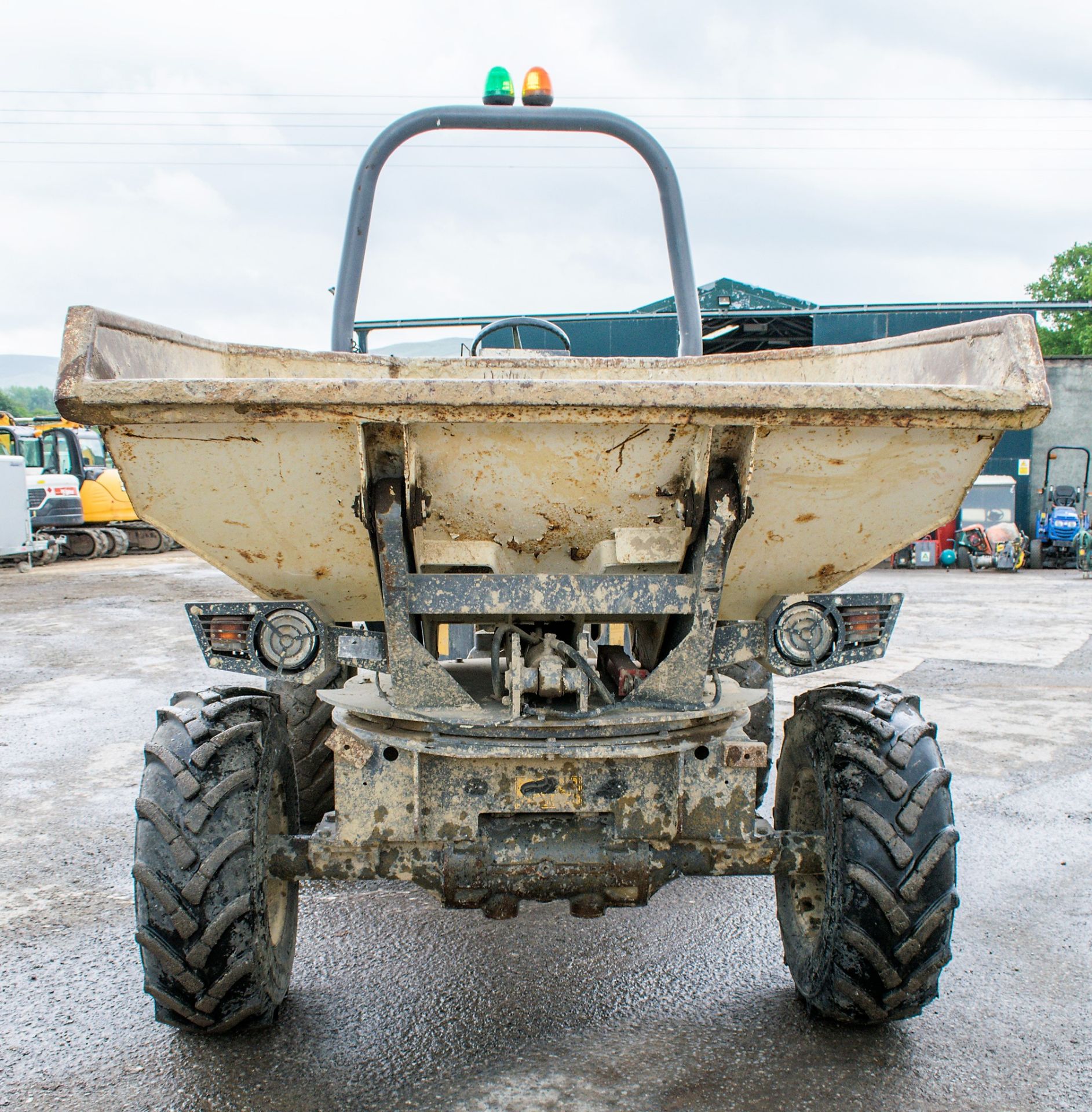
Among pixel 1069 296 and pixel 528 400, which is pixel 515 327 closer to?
pixel 528 400

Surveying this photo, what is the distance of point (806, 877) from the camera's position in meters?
2.83

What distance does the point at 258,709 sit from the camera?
8.40ft

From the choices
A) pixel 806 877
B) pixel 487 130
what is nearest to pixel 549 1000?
pixel 806 877

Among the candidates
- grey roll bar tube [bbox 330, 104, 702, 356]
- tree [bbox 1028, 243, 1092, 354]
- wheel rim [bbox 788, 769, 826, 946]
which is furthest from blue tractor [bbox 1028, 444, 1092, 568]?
tree [bbox 1028, 243, 1092, 354]

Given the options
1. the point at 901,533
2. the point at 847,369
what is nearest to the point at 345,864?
the point at 901,533

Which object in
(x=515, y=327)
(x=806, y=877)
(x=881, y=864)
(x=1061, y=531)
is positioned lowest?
Result: (x=1061, y=531)

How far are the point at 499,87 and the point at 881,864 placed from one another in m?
3.22

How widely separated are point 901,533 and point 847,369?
101 centimetres

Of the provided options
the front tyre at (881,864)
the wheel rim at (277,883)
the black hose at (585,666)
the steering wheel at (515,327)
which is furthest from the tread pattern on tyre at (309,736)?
the steering wheel at (515,327)

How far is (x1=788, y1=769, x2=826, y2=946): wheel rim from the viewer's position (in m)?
2.76

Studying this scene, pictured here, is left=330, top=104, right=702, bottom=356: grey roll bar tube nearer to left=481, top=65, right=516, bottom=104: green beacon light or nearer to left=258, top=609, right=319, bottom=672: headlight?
left=481, top=65, right=516, bottom=104: green beacon light

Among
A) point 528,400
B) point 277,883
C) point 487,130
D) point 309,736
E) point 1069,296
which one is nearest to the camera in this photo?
point 528,400

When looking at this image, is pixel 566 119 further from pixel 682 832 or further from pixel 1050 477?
pixel 1050 477

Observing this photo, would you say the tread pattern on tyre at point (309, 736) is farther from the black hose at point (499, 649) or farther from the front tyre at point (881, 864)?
the front tyre at point (881, 864)
